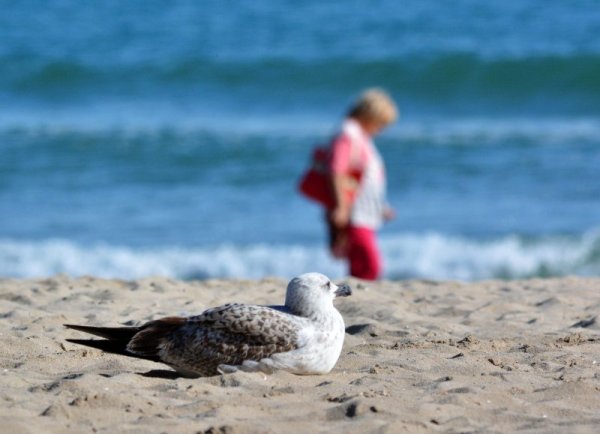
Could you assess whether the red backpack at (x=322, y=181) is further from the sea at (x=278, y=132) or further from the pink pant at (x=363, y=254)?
the sea at (x=278, y=132)

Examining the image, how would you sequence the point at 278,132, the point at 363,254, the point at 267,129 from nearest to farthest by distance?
the point at 363,254 < the point at 278,132 < the point at 267,129

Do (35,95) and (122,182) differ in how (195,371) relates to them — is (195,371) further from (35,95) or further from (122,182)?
(35,95)

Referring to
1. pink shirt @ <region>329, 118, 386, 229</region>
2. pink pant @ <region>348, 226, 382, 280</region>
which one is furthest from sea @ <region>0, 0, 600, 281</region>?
pink shirt @ <region>329, 118, 386, 229</region>

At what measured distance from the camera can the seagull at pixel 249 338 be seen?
537 cm

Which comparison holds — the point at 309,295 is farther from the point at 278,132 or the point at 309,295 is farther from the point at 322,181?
the point at 278,132

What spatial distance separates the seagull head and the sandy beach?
0.31 m

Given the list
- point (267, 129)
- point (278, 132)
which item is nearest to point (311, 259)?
point (278, 132)

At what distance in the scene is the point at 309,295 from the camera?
18.1 feet

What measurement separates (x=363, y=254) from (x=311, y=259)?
145 inches

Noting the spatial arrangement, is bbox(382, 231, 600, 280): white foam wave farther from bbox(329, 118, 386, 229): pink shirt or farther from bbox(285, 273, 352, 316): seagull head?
bbox(285, 273, 352, 316): seagull head

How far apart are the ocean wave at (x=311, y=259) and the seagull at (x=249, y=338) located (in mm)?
7014

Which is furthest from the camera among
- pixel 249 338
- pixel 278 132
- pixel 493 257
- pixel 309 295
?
pixel 278 132

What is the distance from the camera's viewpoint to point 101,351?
6211 mm

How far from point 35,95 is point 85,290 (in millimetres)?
16423
